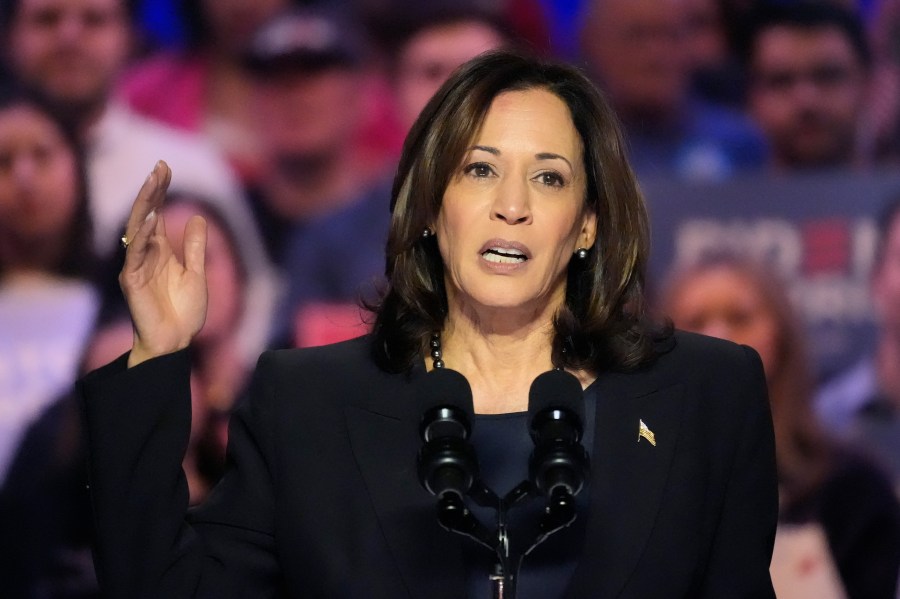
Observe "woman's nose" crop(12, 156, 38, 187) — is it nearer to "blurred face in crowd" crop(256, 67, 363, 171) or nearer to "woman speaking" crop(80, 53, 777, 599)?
"blurred face in crowd" crop(256, 67, 363, 171)

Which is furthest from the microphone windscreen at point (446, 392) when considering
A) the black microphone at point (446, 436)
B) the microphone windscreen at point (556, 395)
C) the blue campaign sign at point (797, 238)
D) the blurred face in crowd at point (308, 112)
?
the blue campaign sign at point (797, 238)

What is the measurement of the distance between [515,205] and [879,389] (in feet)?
9.50

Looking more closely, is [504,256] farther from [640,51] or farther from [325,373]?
[640,51]

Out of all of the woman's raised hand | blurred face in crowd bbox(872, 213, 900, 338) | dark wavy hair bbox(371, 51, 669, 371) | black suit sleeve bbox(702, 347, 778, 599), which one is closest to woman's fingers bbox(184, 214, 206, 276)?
the woman's raised hand

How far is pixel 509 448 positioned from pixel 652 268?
2.51m

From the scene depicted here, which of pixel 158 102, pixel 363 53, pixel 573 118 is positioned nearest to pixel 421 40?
pixel 363 53

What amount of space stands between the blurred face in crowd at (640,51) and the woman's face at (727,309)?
2.13ft

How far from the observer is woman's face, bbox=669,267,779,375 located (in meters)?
4.88

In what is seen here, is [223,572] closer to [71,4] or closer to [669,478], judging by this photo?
[669,478]

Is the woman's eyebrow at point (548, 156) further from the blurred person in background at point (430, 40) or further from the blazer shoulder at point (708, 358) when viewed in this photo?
the blurred person in background at point (430, 40)

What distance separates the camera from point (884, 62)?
4.97 metres

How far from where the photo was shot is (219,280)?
471 cm

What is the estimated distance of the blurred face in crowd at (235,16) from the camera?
15.5ft

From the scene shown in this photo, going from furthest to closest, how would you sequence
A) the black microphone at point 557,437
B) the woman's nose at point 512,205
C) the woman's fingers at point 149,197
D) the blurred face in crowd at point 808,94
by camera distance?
the blurred face in crowd at point 808,94 → the woman's nose at point 512,205 → the woman's fingers at point 149,197 → the black microphone at point 557,437
